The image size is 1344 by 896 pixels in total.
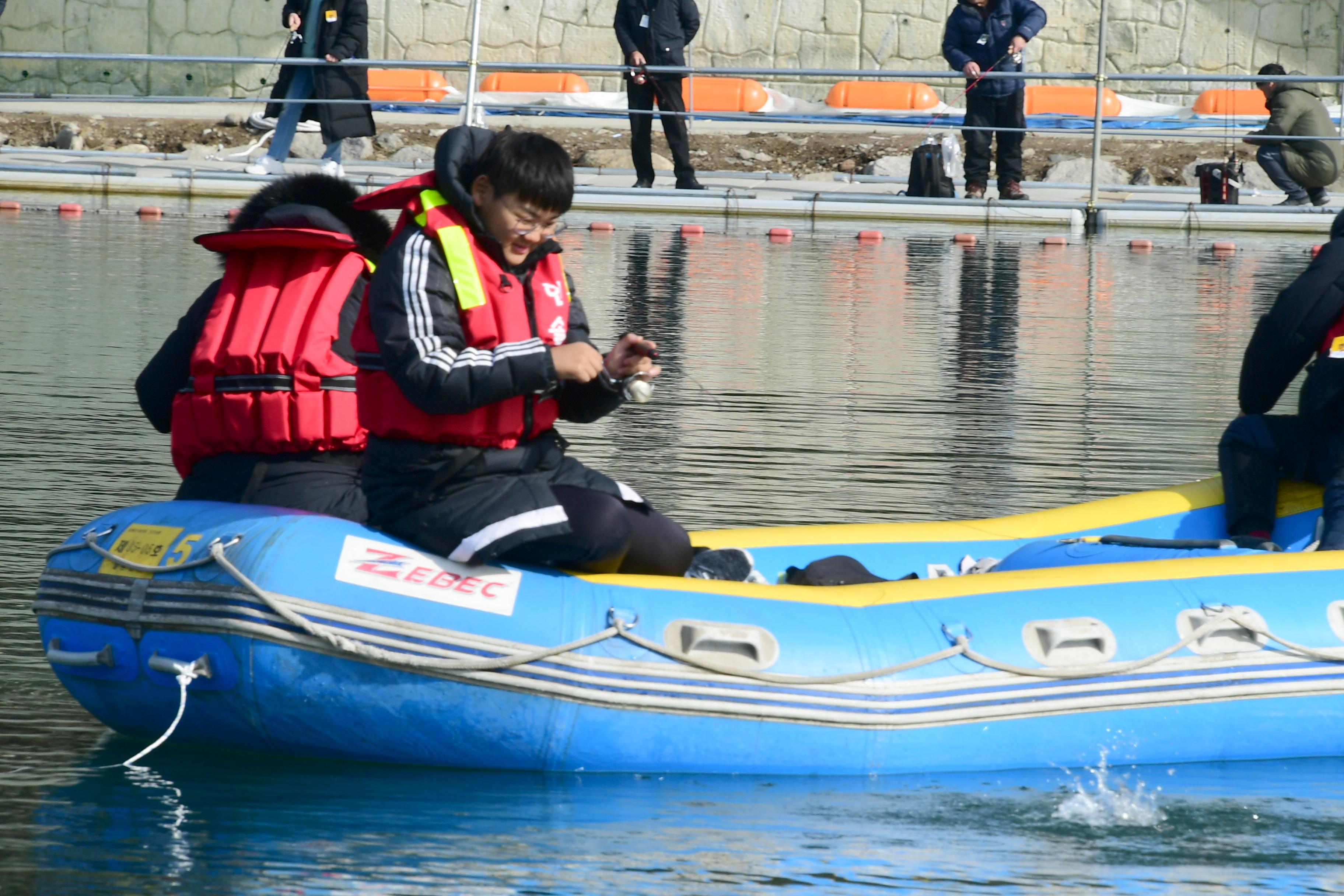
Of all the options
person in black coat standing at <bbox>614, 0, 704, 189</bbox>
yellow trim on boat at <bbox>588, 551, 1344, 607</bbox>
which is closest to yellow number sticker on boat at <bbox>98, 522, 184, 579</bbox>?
yellow trim on boat at <bbox>588, 551, 1344, 607</bbox>

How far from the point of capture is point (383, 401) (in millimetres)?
3521

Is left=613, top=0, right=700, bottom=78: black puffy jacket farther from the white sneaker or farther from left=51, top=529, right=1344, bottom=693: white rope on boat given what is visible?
left=51, top=529, right=1344, bottom=693: white rope on boat

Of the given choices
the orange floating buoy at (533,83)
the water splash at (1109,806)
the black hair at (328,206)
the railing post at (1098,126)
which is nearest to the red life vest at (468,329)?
the black hair at (328,206)

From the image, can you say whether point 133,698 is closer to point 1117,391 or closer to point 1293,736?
point 1293,736

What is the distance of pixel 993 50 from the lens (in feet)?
44.2

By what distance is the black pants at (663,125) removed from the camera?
1392cm

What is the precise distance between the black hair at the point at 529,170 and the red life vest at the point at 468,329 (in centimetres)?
12

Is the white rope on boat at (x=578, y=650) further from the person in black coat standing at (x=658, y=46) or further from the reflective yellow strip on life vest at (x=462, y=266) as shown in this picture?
the person in black coat standing at (x=658, y=46)

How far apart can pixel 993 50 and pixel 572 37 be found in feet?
26.8

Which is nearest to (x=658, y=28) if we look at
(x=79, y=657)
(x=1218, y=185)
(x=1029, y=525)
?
(x=1218, y=185)

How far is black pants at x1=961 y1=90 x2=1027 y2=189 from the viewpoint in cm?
1359

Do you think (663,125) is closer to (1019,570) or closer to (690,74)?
(690,74)

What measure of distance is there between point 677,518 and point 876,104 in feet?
50.1

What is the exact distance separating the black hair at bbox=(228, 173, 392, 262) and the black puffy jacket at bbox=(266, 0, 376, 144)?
9.35m
